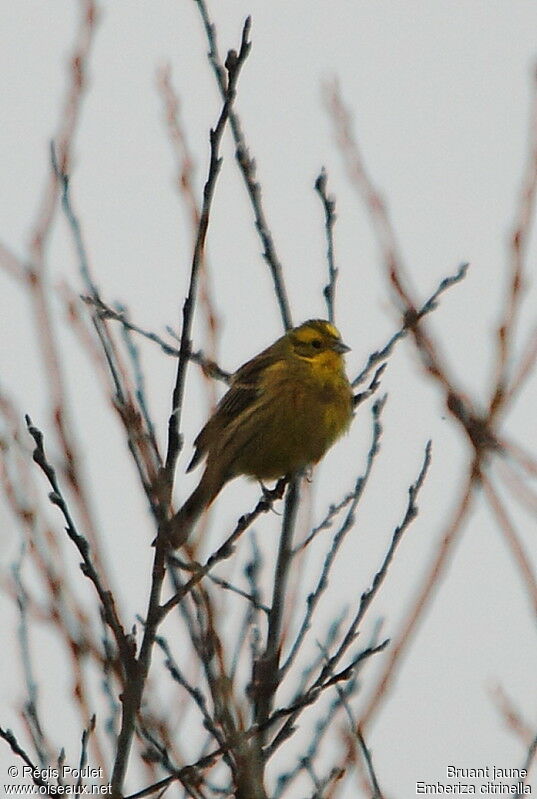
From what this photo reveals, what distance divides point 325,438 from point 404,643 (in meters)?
3.84

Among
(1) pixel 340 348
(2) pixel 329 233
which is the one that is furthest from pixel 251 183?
(1) pixel 340 348

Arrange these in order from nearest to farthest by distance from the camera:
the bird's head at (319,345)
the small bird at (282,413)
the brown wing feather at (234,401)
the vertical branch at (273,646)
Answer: the vertical branch at (273,646) < the small bird at (282,413) < the brown wing feather at (234,401) < the bird's head at (319,345)

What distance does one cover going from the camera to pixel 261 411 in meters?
6.73

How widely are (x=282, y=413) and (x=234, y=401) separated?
0.39 meters

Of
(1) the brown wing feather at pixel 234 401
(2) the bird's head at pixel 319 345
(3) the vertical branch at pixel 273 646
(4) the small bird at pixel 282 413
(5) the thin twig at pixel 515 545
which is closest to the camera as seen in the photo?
(5) the thin twig at pixel 515 545

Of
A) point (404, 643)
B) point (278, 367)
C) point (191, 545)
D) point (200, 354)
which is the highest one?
point (278, 367)

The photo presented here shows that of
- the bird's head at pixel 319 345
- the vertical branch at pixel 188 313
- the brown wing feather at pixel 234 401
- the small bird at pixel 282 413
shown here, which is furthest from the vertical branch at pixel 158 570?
the bird's head at pixel 319 345

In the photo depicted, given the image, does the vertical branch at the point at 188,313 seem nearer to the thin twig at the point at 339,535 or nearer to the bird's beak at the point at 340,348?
the thin twig at the point at 339,535

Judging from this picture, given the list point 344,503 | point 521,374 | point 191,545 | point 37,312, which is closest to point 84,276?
point 37,312

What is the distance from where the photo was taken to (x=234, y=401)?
6926mm

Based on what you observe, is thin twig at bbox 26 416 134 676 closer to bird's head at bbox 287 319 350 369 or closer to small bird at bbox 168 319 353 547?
small bird at bbox 168 319 353 547

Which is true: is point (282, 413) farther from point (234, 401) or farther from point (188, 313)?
point (188, 313)

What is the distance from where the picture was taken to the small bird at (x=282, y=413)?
6.50 meters

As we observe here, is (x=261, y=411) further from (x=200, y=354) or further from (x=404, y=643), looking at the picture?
(x=404, y=643)
